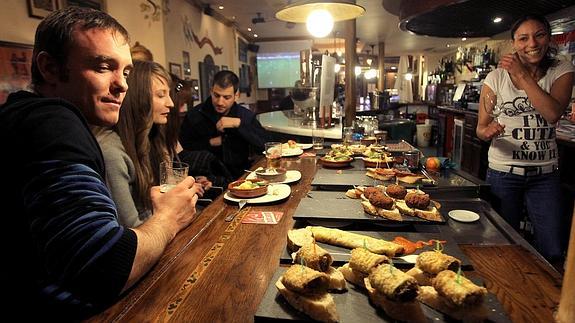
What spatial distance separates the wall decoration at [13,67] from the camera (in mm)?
2809

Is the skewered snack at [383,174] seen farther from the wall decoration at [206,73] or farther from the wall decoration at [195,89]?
the wall decoration at [206,73]

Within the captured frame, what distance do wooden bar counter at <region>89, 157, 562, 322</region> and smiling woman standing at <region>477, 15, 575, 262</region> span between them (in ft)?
3.92

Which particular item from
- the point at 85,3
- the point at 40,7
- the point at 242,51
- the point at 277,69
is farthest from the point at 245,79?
the point at 40,7

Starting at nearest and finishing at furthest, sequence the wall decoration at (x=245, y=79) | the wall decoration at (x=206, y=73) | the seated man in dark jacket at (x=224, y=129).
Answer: the seated man in dark jacket at (x=224, y=129)
the wall decoration at (x=206, y=73)
the wall decoration at (x=245, y=79)

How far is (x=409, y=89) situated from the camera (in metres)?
16.0

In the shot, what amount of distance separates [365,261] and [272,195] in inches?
37.2

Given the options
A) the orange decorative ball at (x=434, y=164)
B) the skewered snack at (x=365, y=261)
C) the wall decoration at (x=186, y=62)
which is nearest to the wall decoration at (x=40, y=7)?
the wall decoration at (x=186, y=62)

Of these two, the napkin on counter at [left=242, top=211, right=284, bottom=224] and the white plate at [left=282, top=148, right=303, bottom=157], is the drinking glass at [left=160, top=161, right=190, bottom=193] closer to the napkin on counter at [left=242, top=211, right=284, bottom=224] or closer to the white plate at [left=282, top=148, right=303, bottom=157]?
the napkin on counter at [left=242, top=211, right=284, bottom=224]

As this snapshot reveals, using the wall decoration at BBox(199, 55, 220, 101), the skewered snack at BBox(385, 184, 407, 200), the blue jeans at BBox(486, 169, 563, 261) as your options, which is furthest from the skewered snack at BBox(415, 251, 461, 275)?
the wall decoration at BBox(199, 55, 220, 101)

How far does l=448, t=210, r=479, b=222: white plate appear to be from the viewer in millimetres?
1488

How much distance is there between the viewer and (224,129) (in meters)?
3.58

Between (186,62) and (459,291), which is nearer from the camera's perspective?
(459,291)

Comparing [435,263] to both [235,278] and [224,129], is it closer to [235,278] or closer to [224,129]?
[235,278]

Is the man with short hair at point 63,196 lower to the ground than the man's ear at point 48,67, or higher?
lower
